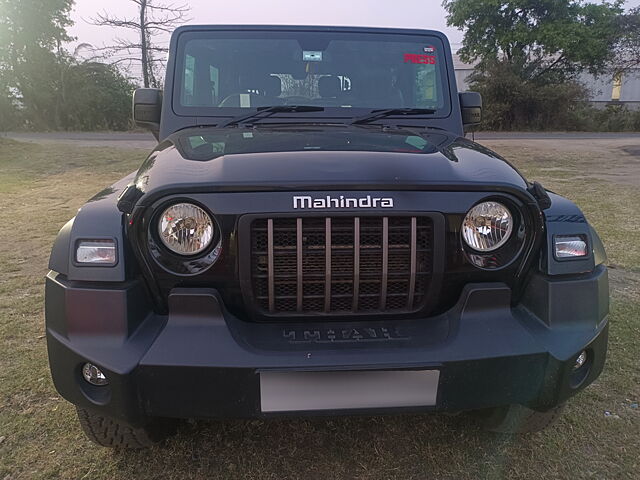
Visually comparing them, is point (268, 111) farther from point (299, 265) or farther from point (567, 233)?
point (567, 233)

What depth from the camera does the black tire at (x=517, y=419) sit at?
234 centimetres

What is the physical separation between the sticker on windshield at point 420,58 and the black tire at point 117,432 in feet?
8.27

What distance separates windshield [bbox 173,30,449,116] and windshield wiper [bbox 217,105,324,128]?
60mm

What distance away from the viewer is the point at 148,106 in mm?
3232

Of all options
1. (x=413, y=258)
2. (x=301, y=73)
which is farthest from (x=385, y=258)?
(x=301, y=73)

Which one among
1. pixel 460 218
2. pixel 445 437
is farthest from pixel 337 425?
pixel 460 218

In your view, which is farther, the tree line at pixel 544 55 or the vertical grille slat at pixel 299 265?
the tree line at pixel 544 55

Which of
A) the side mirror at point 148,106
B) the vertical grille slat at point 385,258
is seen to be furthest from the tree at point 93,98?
the vertical grille slat at point 385,258

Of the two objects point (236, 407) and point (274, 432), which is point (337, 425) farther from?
point (236, 407)

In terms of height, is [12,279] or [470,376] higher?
[470,376]

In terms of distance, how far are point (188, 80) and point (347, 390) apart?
2172 millimetres

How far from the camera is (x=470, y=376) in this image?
191 cm

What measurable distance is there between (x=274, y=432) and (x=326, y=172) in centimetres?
133

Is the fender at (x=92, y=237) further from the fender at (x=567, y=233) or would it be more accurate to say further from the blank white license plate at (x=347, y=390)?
the fender at (x=567, y=233)
